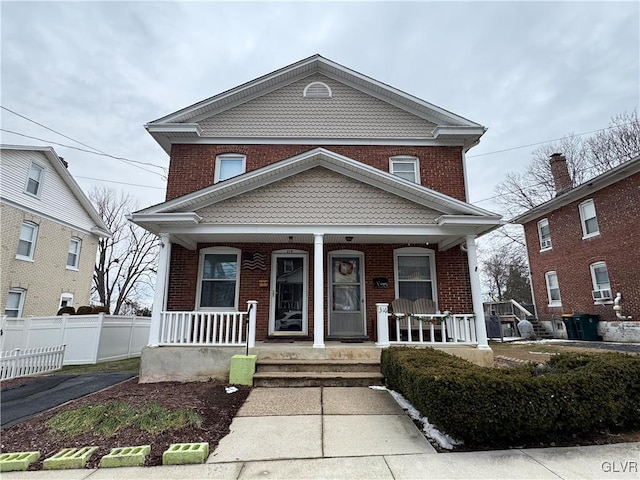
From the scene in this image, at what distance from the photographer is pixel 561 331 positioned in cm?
1561

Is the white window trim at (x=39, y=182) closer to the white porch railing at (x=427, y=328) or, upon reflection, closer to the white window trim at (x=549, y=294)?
the white porch railing at (x=427, y=328)

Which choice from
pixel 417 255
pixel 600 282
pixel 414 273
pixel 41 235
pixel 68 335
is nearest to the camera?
pixel 414 273

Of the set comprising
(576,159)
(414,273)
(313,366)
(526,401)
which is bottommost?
(313,366)

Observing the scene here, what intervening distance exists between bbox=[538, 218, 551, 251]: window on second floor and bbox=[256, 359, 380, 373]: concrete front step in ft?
50.4

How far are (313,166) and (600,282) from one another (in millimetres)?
14195

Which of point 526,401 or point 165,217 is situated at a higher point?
point 165,217

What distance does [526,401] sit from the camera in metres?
3.69

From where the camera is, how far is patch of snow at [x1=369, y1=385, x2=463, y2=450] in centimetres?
379

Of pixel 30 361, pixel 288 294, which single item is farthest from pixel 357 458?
pixel 30 361

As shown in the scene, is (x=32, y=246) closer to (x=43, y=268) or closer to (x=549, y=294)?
(x=43, y=268)

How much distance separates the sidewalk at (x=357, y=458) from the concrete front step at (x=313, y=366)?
189 centimetres

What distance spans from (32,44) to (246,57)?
883 centimetres

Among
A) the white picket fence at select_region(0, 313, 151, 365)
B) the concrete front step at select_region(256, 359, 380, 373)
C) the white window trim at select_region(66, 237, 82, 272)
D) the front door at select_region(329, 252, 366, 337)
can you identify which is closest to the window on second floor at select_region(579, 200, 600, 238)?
the front door at select_region(329, 252, 366, 337)

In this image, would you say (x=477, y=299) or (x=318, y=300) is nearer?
(x=318, y=300)
